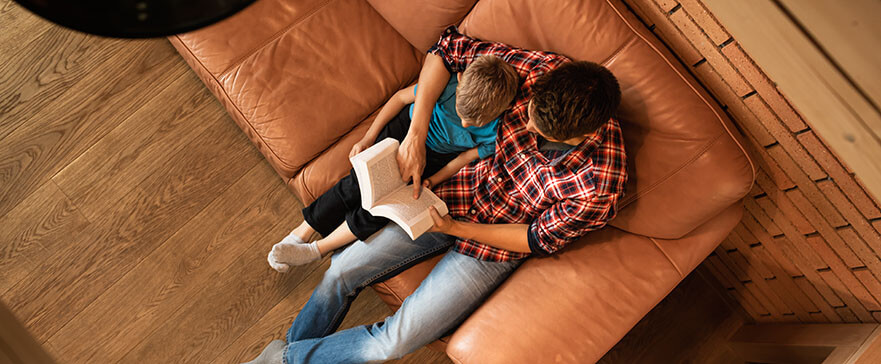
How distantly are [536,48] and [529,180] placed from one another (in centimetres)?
39

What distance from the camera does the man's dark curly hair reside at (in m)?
1.26

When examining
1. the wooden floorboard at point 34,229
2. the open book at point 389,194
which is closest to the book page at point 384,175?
the open book at point 389,194

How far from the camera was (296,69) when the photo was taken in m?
1.76

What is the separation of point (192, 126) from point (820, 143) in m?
2.10

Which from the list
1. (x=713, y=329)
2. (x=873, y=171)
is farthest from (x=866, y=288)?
(x=873, y=171)

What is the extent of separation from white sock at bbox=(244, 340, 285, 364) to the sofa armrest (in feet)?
1.96

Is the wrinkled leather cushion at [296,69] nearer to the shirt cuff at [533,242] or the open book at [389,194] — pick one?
the open book at [389,194]

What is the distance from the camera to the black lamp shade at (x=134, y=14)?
0.41 metres

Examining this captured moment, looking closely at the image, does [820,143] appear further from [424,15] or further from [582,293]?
[424,15]

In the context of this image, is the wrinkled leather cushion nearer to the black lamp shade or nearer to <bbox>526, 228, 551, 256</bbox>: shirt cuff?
<bbox>526, 228, 551, 256</bbox>: shirt cuff

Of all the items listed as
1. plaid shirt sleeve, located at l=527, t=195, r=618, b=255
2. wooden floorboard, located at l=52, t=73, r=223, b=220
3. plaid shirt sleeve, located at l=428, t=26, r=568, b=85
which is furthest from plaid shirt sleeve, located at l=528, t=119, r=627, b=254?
wooden floorboard, located at l=52, t=73, r=223, b=220

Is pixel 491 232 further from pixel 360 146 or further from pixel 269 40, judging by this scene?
pixel 269 40

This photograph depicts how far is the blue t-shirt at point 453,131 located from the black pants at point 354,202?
0.07 m

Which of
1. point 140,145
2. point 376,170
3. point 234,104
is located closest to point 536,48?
point 376,170
